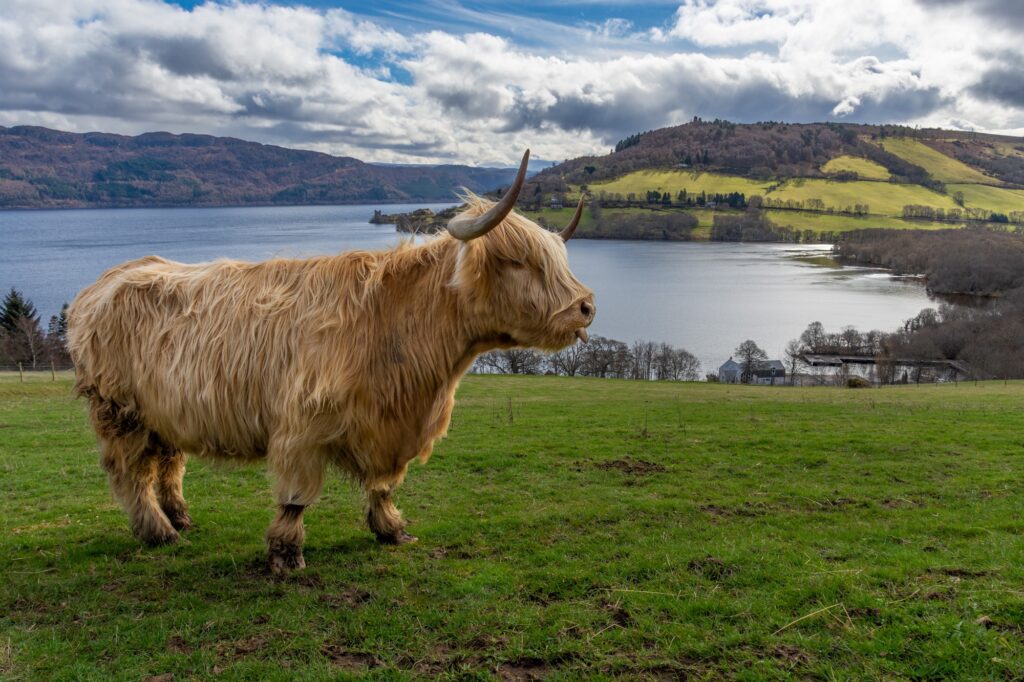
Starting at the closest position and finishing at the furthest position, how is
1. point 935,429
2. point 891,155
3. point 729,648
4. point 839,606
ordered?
point 729,648, point 839,606, point 935,429, point 891,155

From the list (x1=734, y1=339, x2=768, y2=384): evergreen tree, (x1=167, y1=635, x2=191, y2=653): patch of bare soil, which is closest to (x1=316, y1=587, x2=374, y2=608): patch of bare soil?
(x1=167, y1=635, x2=191, y2=653): patch of bare soil

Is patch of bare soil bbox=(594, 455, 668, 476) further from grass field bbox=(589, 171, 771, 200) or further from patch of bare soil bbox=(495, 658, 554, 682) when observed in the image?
grass field bbox=(589, 171, 771, 200)

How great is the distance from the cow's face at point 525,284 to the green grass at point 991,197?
191 metres

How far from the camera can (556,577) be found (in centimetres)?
399

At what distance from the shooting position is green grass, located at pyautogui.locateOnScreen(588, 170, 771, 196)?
16500 centimetres

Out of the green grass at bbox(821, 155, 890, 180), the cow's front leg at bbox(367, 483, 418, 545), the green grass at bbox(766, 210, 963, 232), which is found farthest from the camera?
the green grass at bbox(821, 155, 890, 180)

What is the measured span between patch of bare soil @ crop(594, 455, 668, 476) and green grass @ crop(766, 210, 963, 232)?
147 meters

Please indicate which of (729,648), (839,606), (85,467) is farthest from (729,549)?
(85,467)

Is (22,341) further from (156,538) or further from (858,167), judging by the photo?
(858,167)

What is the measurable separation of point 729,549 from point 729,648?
1.35 meters

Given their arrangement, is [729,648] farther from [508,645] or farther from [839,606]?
[508,645]

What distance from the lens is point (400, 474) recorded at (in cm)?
436

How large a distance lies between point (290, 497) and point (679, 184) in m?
179

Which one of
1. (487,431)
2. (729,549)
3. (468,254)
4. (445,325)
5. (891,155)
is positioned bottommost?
(487,431)
